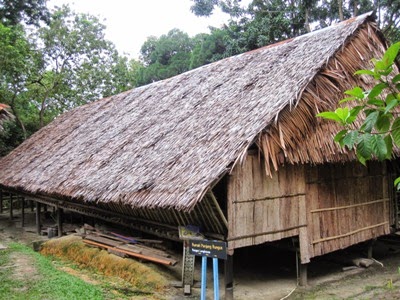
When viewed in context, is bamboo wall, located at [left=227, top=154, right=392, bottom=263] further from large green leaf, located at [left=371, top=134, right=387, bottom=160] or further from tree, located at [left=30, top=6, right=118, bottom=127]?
tree, located at [left=30, top=6, right=118, bottom=127]

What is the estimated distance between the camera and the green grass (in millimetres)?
6203

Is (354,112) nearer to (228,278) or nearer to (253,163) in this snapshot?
(253,163)

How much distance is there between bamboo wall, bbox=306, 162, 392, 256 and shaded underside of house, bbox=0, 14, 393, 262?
24 mm

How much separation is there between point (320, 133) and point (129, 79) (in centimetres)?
2047

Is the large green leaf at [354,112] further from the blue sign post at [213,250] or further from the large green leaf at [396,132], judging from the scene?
the blue sign post at [213,250]

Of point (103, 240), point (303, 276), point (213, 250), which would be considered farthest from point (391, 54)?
point (103, 240)

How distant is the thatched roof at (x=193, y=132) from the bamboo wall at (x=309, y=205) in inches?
21.3

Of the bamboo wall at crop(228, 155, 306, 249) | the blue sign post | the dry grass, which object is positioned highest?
the bamboo wall at crop(228, 155, 306, 249)

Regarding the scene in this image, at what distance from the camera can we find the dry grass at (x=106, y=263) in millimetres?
7602

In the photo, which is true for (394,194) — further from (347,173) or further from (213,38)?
(213,38)

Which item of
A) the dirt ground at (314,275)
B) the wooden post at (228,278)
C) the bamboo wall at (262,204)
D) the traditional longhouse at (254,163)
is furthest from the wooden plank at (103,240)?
the bamboo wall at (262,204)

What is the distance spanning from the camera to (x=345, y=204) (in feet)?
28.0

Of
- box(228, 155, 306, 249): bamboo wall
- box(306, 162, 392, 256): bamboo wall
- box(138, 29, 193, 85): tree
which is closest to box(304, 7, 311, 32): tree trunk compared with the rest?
box(306, 162, 392, 256): bamboo wall

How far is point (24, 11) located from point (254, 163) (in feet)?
37.4
